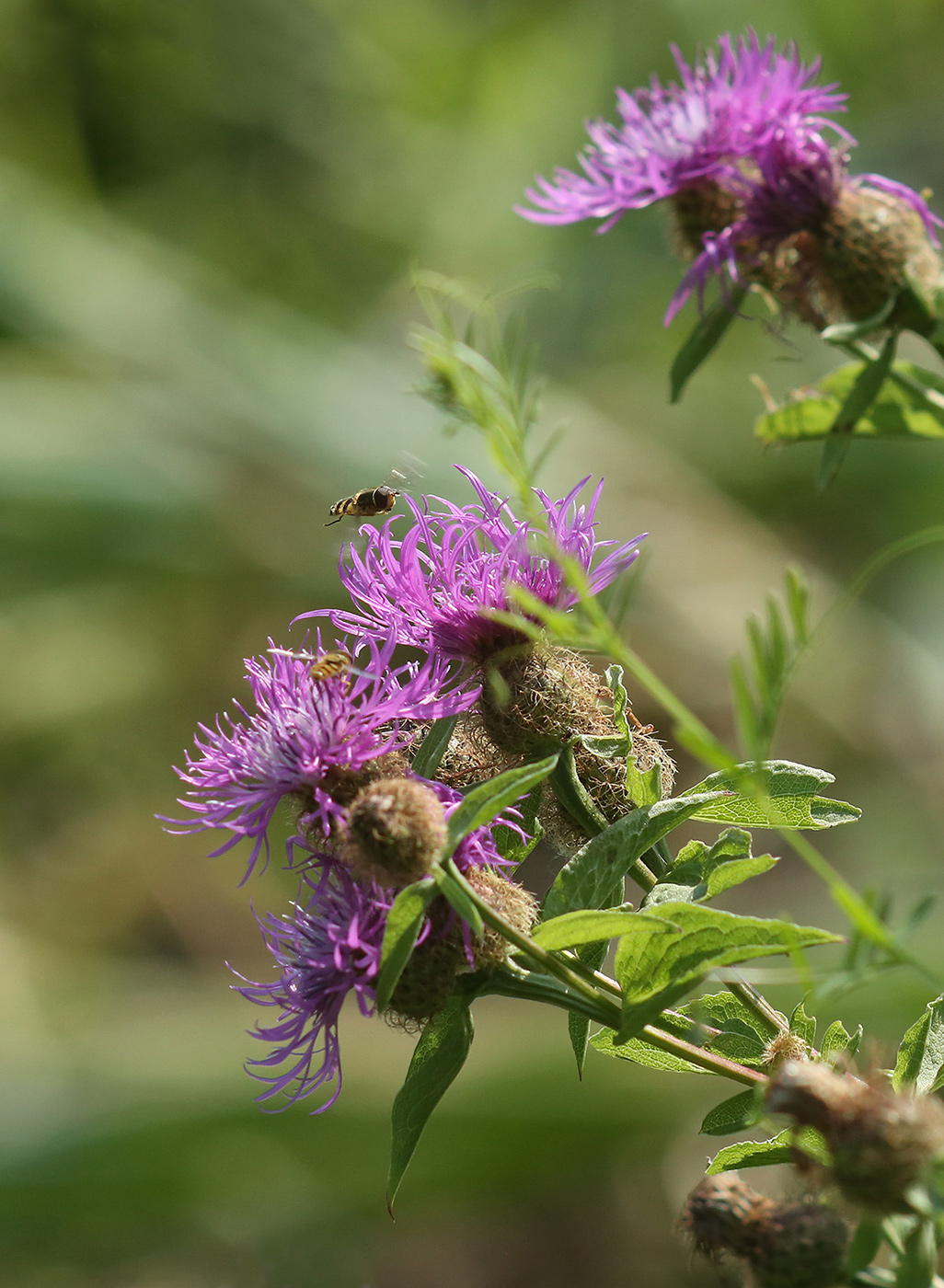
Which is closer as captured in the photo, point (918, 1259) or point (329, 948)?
point (918, 1259)

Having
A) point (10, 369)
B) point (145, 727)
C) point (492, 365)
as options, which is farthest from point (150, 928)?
point (492, 365)

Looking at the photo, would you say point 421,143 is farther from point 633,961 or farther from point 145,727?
point 633,961

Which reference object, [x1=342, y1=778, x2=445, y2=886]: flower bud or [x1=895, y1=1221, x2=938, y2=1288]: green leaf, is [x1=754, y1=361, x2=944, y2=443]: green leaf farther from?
[x1=895, y1=1221, x2=938, y2=1288]: green leaf

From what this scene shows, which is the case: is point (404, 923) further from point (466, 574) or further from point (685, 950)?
point (466, 574)

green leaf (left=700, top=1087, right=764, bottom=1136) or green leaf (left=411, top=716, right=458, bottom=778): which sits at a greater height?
green leaf (left=411, top=716, right=458, bottom=778)

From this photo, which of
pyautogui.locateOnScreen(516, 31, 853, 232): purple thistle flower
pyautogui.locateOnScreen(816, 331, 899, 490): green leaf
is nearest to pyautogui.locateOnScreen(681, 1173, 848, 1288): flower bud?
pyautogui.locateOnScreen(816, 331, 899, 490): green leaf

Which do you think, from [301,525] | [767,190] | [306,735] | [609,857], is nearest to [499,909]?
[609,857]

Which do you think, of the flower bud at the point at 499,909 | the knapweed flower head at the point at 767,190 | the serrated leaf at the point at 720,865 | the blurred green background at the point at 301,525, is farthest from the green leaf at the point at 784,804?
the blurred green background at the point at 301,525
